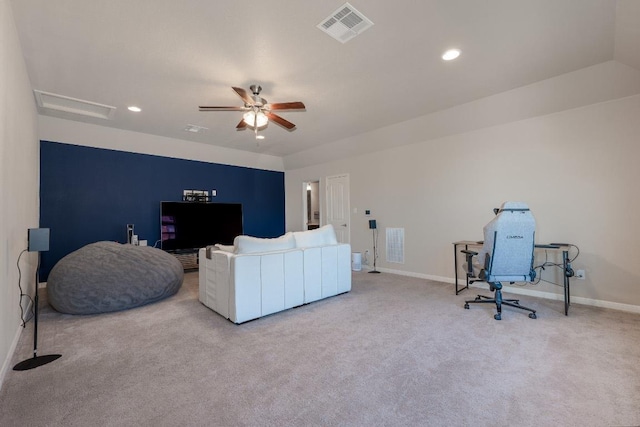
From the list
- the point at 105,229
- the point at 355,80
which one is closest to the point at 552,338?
the point at 355,80

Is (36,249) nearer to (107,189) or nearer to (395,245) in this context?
(107,189)

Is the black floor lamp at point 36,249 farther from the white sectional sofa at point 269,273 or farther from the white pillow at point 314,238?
the white pillow at point 314,238

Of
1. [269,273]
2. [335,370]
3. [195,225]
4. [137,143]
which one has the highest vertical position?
[137,143]

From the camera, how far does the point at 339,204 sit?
22.4 feet

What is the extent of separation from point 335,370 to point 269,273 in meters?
1.44

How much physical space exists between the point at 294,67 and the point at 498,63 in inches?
91.1

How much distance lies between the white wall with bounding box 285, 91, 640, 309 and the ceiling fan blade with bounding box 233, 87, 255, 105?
2.96 metres

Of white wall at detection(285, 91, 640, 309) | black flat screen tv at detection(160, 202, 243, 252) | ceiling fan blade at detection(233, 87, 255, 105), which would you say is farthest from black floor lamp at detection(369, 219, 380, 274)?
ceiling fan blade at detection(233, 87, 255, 105)

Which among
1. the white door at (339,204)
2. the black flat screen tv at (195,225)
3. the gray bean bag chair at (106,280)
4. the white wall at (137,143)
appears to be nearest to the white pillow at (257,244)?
the gray bean bag chair at (106,280)

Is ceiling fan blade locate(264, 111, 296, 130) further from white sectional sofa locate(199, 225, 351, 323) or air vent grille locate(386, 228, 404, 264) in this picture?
air vent grille locate(386, 228, 404, 264)

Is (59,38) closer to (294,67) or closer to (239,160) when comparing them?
(294,67)

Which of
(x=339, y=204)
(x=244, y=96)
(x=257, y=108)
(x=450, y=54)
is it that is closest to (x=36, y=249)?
(x=244, y=96)

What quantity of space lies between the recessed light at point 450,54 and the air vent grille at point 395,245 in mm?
3248

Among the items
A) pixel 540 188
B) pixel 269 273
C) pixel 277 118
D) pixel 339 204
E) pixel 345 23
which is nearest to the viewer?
pixel 345 23
